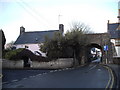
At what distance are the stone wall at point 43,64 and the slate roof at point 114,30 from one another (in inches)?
640

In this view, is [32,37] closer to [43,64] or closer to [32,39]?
[32,39]

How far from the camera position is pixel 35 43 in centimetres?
4500

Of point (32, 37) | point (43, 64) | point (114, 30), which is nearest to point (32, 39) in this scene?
point (32, 37)

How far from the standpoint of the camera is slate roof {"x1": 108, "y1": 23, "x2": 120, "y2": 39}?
41062 millimetres

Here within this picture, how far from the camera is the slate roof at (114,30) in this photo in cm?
4106

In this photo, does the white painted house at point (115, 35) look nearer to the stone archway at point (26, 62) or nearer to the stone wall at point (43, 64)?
the stone wall at point (43, 64)

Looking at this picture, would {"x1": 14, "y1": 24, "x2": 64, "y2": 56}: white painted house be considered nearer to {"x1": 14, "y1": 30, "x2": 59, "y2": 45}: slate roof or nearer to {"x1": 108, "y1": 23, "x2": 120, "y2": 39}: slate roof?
{"x1": 14, "y1": 30, "x2": 59, "y2": 45}: slate roof

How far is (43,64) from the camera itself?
30.2 meters

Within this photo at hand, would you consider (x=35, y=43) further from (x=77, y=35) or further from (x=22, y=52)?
(x=77, y=35)

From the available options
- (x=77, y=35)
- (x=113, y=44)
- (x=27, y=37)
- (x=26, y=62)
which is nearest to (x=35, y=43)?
(x=27, y=37)

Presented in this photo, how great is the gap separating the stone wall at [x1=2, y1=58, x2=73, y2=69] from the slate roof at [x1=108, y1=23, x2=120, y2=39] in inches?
640

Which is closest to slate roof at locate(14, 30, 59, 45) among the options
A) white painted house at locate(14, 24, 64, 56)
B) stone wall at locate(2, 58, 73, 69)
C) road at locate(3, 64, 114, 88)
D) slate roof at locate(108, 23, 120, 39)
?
white painted house at locate(14, 24, 64, 56)

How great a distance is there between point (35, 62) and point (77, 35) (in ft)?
31.3

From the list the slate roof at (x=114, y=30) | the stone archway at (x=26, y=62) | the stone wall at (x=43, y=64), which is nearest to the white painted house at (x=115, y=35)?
the slate roof at (x=114, y=30)
